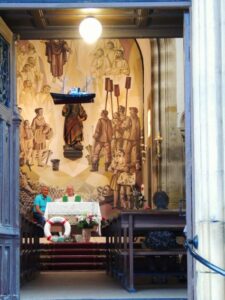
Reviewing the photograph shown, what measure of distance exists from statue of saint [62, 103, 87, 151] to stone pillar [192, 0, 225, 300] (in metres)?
17.2

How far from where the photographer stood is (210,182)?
6.25 meters

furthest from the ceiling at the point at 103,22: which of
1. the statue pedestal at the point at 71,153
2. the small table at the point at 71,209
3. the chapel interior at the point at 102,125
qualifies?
the statue pedestal at the point at 71,153

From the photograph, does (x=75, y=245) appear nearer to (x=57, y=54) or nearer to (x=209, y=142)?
(x=57, y=54)

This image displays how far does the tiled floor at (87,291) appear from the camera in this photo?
10.1 metres

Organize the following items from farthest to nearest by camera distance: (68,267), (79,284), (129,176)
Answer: (129,176) < (68,267) < (79,284)

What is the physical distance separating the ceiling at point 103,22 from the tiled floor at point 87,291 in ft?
10.5

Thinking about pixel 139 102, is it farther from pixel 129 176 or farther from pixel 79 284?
pixel 79 284

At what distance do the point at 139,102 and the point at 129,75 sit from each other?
0.93 m

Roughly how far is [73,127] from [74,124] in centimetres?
10

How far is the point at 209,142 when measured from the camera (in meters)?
6.32

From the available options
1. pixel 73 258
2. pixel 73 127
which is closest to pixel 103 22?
pixel 73 258

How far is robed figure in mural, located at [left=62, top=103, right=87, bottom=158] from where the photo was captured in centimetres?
2377

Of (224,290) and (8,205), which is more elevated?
(8,205)

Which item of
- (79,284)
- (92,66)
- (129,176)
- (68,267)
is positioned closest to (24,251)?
(79,284)
